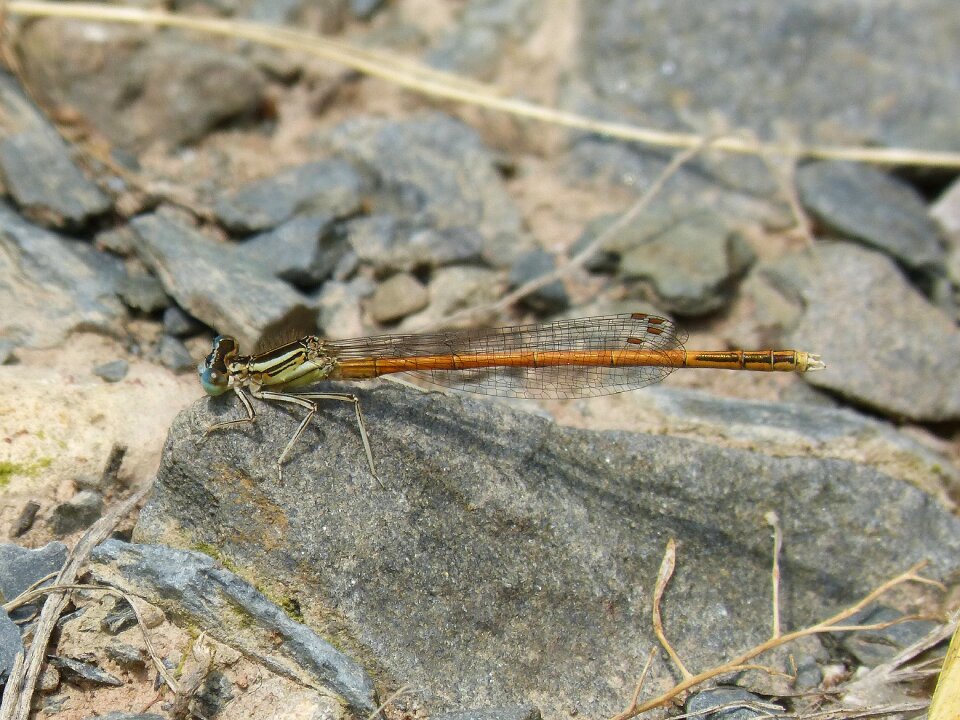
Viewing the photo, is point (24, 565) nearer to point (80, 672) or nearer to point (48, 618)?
point (48, 618)

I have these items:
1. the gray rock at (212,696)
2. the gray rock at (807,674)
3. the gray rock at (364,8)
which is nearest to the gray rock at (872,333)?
the gray rock at (807,674)

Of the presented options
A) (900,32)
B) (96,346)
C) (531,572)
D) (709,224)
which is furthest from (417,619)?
(900,32)

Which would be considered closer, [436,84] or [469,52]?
[436,84]

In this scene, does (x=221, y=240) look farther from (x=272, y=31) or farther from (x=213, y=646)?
(x=213, y=646)

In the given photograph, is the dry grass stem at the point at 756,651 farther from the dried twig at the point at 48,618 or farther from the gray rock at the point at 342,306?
the gray rock at the point at 342,306

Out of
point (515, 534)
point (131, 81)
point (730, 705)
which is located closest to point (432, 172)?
point (131, 81)
